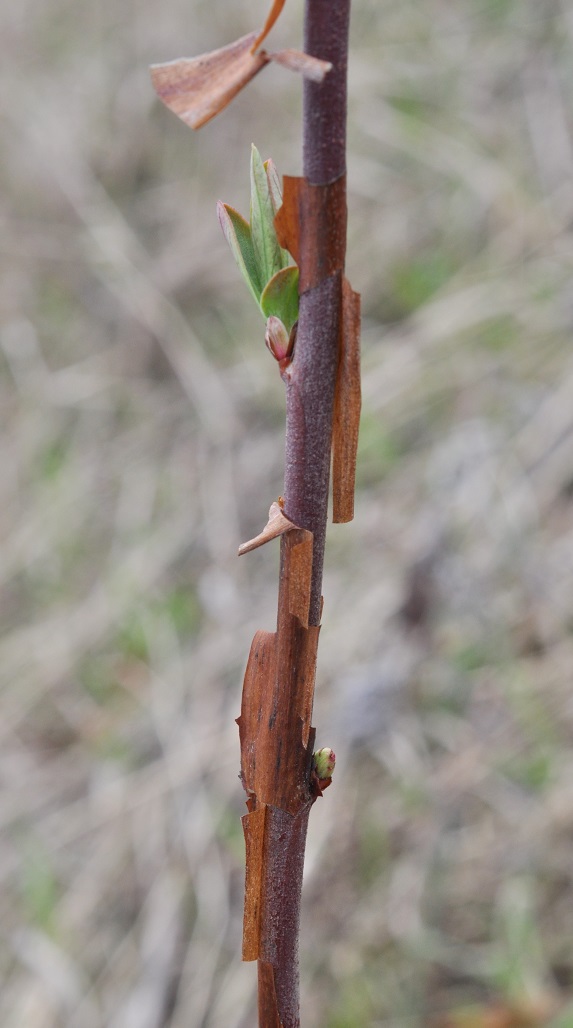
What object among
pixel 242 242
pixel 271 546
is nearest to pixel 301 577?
pixel 242 242

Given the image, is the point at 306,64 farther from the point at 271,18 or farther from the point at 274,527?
the point at 274,527

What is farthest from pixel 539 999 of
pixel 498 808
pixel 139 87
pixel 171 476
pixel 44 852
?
pixel 139 87

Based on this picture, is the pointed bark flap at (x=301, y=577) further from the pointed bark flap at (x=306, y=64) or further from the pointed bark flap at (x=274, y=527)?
the pointed bark flap at (x=306, y=64)

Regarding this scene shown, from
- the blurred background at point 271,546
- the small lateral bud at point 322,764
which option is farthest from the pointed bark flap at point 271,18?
the blurred background at point 271,546

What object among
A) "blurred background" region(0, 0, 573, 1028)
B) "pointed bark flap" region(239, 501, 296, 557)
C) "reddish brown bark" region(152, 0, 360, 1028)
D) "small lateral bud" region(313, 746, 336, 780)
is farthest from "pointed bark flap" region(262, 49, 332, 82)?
"blurred background" region(0, 0, 573, 1028)

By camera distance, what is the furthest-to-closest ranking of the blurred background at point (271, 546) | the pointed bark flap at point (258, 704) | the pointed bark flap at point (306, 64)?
the blurred background at point (271, 546)
the pointed bark flap at point (258, 704)
the pointed bark flap at point (306, 64)

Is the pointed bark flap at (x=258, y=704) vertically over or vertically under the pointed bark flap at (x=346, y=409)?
under

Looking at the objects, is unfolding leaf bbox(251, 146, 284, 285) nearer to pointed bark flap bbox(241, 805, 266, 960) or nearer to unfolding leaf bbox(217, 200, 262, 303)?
unfolding leaf bbox(217, 200, 262, 303)
